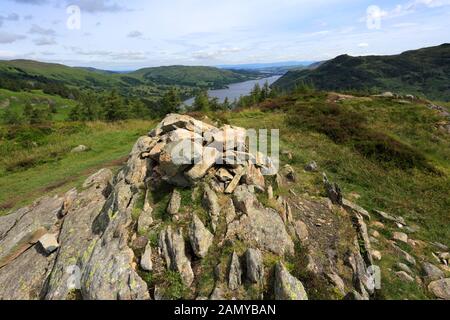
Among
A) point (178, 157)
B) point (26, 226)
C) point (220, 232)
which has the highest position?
point (178, 157)

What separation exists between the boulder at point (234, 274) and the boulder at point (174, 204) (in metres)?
2.90

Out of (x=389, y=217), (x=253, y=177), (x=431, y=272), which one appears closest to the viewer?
(x=431, y=272)

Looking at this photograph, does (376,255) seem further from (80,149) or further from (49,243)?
(80,149)

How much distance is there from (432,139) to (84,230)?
3280 cm

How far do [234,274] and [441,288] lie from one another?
7.94m

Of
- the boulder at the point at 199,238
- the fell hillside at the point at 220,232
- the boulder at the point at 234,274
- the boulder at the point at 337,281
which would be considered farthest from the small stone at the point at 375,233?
the boulder at the point at 199,238

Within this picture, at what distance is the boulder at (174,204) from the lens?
1040 centimetres

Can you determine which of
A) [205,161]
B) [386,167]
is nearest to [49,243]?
[205,161]

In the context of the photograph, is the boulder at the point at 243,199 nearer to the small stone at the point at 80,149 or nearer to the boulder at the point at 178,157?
the boulder at the point at 178,157

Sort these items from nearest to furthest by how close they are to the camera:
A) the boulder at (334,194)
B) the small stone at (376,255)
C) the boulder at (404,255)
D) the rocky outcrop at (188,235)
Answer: the rocky outcrop at (188,235), the small stone at (376,255), the boulder at (404,255), the boulder at (334,194)

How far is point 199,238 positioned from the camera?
A: 9.21m

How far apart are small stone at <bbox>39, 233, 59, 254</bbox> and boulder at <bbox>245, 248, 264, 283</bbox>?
761cm

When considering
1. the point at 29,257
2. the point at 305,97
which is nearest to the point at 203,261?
the point at 29,257
